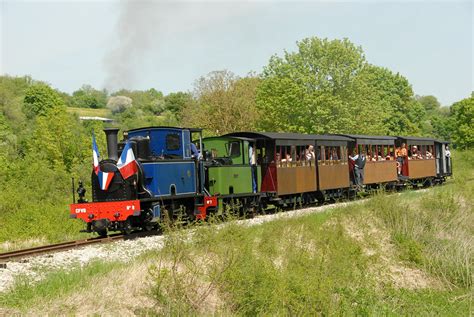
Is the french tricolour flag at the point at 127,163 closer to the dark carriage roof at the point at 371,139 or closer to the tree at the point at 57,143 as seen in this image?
the dark carriage roof at the point at 371,139

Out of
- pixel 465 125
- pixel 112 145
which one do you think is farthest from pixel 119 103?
pixel 112 145

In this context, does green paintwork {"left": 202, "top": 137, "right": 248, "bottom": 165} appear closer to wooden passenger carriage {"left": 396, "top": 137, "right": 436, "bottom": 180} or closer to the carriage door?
wooden passenger carriage {"left": 396, "top": 137, "right": 436, "bottom": 180}

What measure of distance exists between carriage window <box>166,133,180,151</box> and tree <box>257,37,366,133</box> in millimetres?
28110

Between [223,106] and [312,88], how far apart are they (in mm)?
7131

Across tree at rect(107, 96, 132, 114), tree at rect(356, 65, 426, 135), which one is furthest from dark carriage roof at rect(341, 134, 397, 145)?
tree at rect(107, 96, 132, 114)

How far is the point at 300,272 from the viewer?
1335 cm

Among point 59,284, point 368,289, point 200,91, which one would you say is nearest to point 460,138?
point 200,91

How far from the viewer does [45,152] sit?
163 feet

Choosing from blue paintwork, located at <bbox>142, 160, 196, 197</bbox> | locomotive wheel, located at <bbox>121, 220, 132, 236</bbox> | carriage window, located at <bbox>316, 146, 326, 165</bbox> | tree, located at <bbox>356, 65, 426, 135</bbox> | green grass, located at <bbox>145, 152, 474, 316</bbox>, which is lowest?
green grass, located at <bbox>145, 152, 474, 316</bbox>

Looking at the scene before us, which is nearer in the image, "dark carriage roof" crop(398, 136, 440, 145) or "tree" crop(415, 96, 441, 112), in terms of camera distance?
"dark carriage roof" crop(398, 136, 440, 145)

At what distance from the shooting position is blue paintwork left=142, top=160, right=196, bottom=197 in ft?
56.6

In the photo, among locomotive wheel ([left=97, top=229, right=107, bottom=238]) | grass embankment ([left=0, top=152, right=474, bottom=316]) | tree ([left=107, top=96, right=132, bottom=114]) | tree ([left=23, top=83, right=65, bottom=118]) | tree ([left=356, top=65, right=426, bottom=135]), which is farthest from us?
tree ([left=107, top=96, right=132, bottom=114])

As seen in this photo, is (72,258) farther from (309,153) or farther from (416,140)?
(416,140)

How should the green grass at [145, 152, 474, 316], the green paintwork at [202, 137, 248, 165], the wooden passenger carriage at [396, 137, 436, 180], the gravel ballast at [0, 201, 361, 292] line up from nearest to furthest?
the gravel ballast at [0, 201, 361, 292] → the green grass at [145, 152, 474, 316] → the green paintwork at [202, 137, 248, 165] → the wooden passenger carriage at [396, 137, 436, 180]
